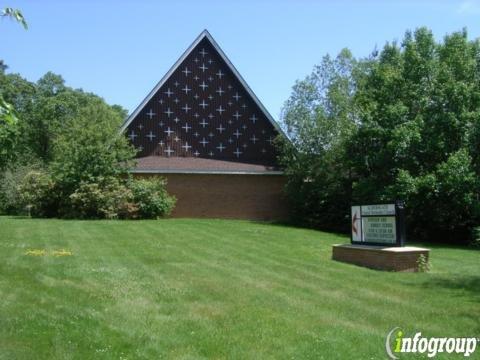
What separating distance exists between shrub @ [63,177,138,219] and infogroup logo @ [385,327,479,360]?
23097mm

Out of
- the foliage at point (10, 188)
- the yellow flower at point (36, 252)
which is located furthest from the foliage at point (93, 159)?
the yellow flower at point (36, 252)

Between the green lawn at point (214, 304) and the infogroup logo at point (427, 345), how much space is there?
19cm

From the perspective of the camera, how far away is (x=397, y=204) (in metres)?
14.9

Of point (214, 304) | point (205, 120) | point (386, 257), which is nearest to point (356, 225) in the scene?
point (386, 257)

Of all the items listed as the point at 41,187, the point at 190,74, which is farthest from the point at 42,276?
the point at 190,74

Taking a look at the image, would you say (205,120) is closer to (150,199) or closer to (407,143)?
(150,199)

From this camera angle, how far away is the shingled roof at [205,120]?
1314 inches

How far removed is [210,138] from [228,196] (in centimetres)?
344

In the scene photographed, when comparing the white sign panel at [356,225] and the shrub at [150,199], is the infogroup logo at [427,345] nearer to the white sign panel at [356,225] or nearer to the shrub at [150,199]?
the white sign panel at [356,225]

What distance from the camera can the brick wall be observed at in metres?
32.8

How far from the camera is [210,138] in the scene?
111 feet

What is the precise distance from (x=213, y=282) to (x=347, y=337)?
4344 millimetres

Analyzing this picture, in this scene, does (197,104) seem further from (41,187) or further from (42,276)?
(42,276)

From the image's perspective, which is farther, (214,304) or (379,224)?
(379,224)
